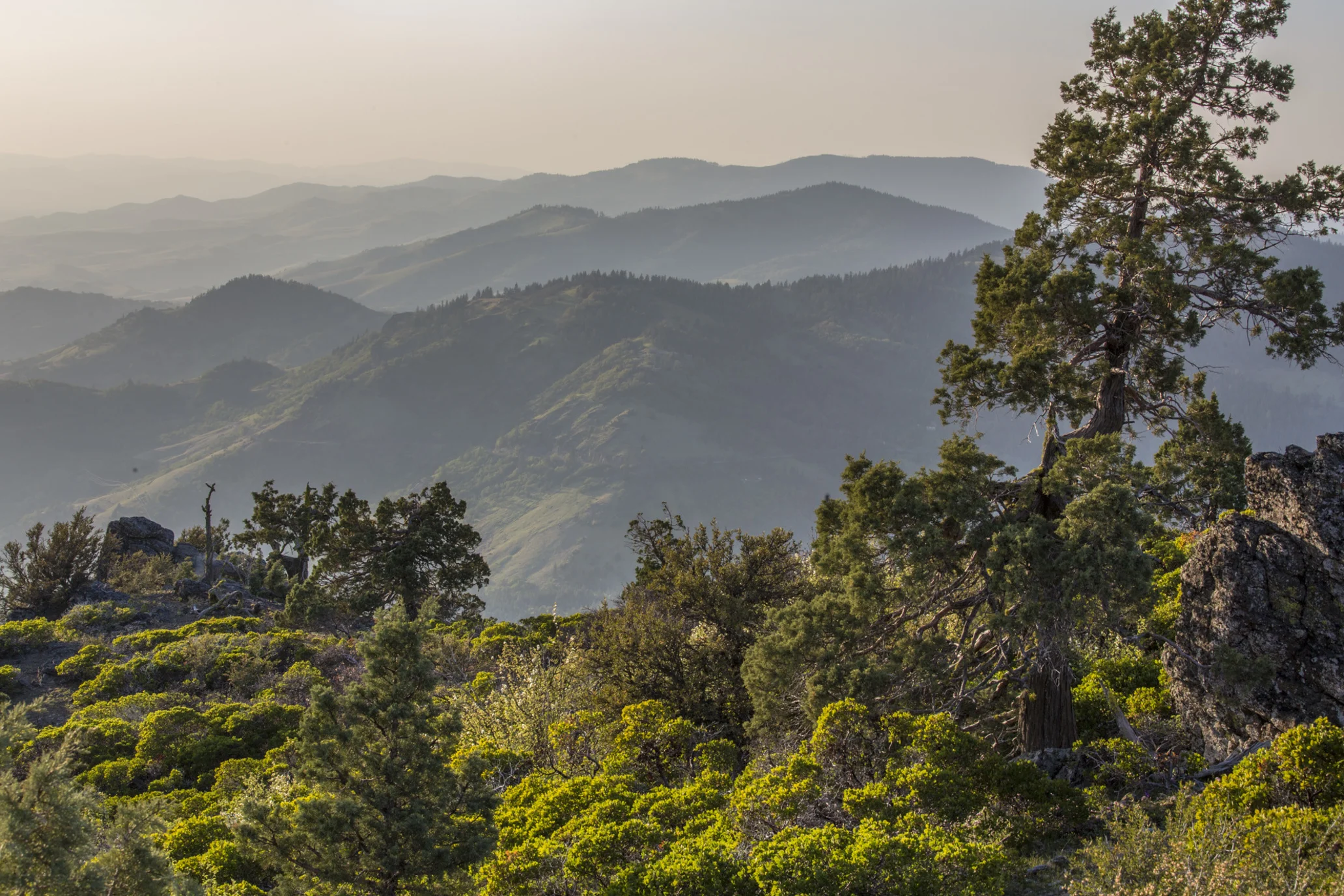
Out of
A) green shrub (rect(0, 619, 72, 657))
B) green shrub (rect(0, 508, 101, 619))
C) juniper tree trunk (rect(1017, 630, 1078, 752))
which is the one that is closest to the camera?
juniper tree trunk (rect(1017, 630, 1078, 752))

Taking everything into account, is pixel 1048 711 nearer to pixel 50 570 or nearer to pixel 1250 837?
pixel 1250 837

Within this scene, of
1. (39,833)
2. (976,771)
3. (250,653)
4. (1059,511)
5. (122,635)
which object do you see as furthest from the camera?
(122,635)

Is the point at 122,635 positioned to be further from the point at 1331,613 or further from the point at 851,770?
the point at 1331,613

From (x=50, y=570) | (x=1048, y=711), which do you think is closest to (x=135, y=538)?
(x=50, y=570)

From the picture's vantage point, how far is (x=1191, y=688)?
12.9m

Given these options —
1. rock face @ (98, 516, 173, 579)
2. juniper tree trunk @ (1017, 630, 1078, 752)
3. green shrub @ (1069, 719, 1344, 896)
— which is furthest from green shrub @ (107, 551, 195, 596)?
green shrub @ (1069, 719, 1344, 896)

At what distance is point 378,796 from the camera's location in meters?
10.7

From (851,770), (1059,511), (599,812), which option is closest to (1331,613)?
(1059,511)

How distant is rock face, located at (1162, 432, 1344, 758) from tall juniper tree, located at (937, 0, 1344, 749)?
2567mm

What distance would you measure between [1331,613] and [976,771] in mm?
5105

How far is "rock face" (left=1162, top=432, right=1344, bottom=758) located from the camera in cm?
1171

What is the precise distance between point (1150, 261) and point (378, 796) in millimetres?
14653

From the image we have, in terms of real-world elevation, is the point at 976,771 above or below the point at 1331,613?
below

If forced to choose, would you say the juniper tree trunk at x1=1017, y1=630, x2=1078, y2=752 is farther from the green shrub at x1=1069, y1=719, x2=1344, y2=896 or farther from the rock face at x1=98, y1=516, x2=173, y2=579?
the rock face at x1=98, y1=516, x2=173, y2=579
